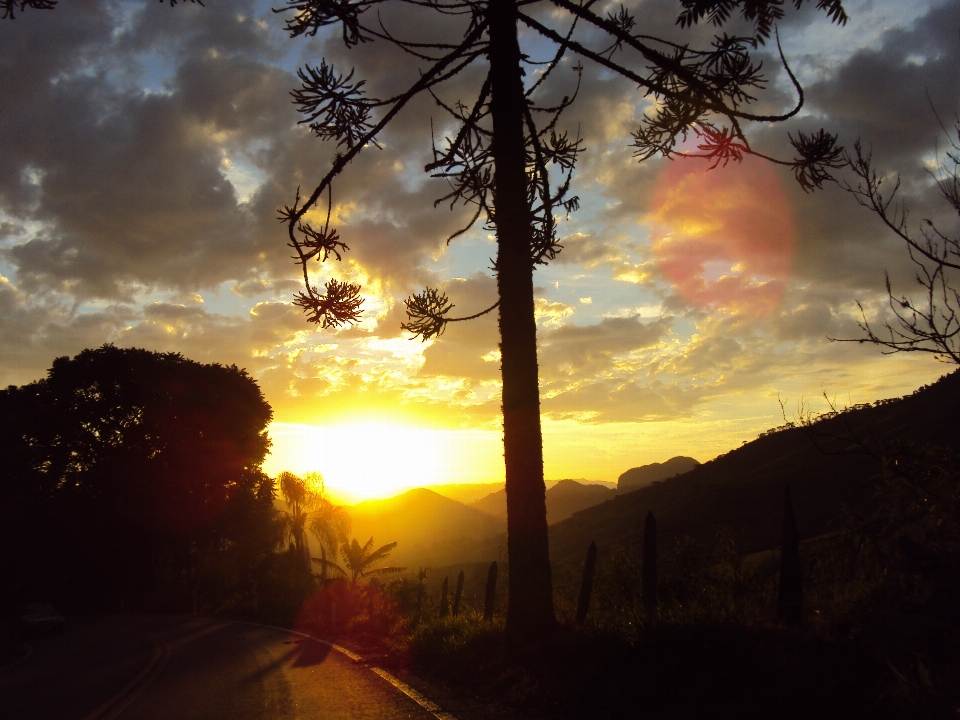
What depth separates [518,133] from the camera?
9.52 m

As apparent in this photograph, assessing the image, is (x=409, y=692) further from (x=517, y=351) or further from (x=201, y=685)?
(x=517, y=351)

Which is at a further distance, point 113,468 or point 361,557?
point 113,468

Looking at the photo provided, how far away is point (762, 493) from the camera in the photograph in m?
53.9

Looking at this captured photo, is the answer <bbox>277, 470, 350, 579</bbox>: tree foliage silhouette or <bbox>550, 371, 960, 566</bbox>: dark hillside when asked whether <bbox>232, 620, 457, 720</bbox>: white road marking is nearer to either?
<bbox>277, 470, 350, 579</bbox>: tree foliage silhouette

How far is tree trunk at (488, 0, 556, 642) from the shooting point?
848 cm

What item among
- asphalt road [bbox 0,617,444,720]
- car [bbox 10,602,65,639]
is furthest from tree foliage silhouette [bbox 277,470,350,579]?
asphalt road [bbox 0,617,444,720]

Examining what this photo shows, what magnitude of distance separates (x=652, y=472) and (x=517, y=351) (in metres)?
185

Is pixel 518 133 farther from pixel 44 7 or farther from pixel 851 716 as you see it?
pixel 851 716

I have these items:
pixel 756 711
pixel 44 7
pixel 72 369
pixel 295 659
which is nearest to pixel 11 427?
pixel 72 369

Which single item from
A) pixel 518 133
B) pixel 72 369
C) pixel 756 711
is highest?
pixel 72 369

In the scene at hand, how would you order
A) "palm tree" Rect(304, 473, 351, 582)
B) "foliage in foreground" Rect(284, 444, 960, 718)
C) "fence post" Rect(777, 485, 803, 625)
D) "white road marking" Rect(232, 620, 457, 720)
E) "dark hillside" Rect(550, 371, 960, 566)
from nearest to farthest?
"foliage in foreground" Rect(284, 444, 960, 718) → "fence post" Rect(777, 485, 803, 625) → "white road marking" Rect(232, 620, 457, 720) → "palm tree" Rect(304, 473, 351, 582) → "dark hillside" Rect(550, 371, 960, 566)

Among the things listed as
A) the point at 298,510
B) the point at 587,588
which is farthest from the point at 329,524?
the point at 587,588

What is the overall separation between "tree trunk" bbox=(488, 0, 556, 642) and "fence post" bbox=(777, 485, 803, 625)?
2829mm

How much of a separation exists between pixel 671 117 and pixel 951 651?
7459 millimetres
